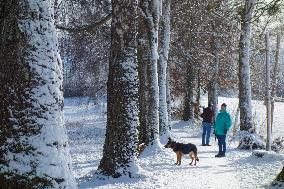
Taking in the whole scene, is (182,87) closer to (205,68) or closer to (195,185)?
(205,68)

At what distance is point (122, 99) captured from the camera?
9.77 metres

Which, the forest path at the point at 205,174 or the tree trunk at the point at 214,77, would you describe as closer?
the forest path at the point at 205,174

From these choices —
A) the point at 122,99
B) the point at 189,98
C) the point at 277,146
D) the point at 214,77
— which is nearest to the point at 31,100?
the point at 122,99

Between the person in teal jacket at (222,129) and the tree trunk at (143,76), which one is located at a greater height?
the tree trunk at (143,76)

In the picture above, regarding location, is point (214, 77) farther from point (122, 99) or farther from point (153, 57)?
point (122, 99)

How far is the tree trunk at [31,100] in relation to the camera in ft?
14.2

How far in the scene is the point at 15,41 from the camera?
443cm

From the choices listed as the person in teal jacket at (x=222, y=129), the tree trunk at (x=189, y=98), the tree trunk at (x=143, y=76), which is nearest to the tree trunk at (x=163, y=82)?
the tree trunk at (x=143, y=76)

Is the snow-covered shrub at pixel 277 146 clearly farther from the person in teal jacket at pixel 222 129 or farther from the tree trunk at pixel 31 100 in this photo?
the tree trunk at pixel 31 100

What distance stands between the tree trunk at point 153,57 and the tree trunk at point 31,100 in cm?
1076

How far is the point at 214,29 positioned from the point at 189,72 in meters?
6.38

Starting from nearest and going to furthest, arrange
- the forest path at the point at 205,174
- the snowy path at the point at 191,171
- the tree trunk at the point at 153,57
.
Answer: the snowy path at the point at 191,171, the forest path at the point at 205,174, the tree trunk at the point at 153,57

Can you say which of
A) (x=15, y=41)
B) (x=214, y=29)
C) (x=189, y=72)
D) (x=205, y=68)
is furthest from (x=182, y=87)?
(x=15, y=41)

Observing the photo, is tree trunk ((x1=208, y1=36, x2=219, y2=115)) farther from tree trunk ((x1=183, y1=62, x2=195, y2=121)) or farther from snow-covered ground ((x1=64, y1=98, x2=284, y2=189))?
snow-covered ground ((x1=64, y1=98, x2=284, y2=189))
